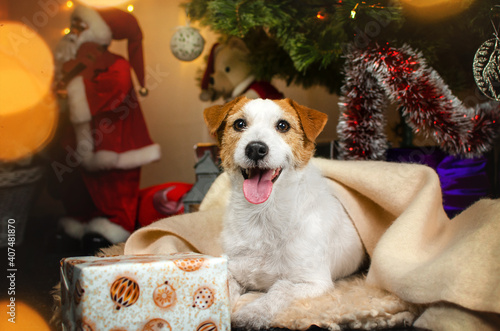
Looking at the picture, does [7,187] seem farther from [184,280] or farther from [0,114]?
[184,280]

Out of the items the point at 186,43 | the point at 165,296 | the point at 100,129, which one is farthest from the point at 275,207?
the point at 100,129

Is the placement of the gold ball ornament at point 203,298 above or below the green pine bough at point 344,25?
below

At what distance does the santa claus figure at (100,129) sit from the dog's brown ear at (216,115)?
971 mm

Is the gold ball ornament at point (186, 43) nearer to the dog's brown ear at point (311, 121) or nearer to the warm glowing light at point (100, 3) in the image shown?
the warm glowing light at point (100, 3)

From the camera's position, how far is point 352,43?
1.50 m

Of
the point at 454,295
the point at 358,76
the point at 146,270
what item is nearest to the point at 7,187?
the point at 146,270

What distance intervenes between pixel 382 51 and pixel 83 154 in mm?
1515

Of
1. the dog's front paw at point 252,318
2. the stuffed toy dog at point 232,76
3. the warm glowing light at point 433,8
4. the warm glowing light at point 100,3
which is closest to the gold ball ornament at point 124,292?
the dog's front paw at point 252,318

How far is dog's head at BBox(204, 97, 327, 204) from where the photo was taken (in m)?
1.06

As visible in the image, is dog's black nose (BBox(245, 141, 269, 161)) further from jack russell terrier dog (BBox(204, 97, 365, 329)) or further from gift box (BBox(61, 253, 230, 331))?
gift box (BBox(61, 253, 230, 331))

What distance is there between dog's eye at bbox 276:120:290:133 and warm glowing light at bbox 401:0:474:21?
682mm

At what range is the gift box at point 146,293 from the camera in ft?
2.47

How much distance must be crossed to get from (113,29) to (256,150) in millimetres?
1450

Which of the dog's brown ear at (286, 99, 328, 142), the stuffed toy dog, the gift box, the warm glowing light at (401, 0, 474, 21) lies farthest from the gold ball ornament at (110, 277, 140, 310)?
the stuffed toy dog
